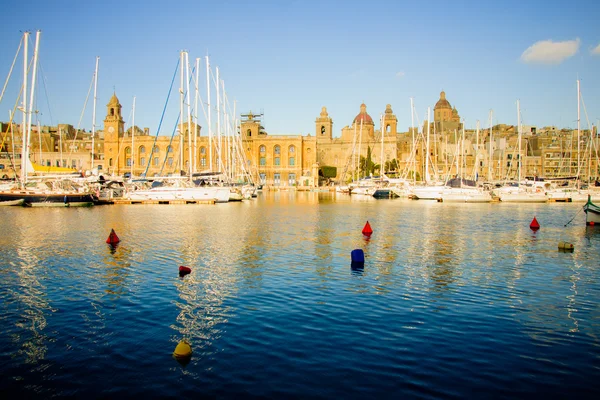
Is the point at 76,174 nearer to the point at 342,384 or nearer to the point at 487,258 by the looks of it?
the point at 487,258

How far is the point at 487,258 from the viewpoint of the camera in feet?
58.6

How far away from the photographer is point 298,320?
1031cm

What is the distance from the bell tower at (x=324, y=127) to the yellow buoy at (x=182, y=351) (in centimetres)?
11488

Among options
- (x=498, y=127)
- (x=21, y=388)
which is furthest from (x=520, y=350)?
(x=498, y=127)

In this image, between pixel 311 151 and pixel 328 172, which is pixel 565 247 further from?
pixel 328 172

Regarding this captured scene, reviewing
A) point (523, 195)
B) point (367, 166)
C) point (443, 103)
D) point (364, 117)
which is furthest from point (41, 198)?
point (443, 103)

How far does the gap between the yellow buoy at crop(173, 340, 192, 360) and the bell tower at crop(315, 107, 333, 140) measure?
114882 millimetres

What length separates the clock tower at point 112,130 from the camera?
108 metres

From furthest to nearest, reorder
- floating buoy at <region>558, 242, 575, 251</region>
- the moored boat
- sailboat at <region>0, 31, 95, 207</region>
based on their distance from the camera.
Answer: sailboat at <region>0, 31, 95, 207</region>
the moored boat
floating buoy at <region>558, 242, 575, 251</region>

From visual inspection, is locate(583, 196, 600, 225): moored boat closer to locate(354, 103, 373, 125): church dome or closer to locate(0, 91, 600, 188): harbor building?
locate(0, 91, 600, 188): harbor building

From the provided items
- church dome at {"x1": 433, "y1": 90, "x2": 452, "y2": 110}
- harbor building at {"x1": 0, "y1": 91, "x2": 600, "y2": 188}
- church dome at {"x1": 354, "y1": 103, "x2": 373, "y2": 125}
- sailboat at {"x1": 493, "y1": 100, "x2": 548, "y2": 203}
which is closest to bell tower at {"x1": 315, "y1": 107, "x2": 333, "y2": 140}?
harbor building at {"x1": 0, "y1": 91, "x2": 600, "y2": 188}

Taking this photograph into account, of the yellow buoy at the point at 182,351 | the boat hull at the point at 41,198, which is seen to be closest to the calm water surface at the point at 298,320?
the yellow buoy at the point at 182,351

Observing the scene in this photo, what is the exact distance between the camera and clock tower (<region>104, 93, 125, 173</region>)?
356 feet

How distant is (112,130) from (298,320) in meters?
107
